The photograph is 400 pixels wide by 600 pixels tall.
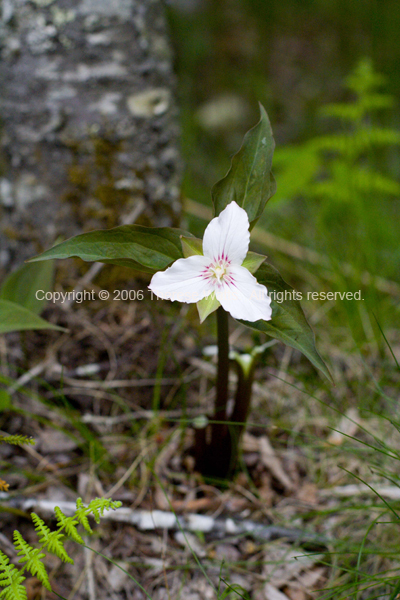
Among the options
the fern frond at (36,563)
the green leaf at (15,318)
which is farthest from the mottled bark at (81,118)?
the fern frond at (36,563)

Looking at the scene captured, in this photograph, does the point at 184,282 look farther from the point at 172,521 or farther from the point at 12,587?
the point at 172,521

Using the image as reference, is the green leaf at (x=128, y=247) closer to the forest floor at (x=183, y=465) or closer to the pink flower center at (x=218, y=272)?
the pink flower center at (x=218, y=272)

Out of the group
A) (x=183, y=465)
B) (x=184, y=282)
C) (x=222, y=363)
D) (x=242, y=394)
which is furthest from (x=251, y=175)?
(x=183, y=465)

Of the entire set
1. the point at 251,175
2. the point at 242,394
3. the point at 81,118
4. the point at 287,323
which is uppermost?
the point at 81,118

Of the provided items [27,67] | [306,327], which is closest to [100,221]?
[27,67]

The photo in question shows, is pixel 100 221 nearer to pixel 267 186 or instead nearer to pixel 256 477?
pixel 267 186

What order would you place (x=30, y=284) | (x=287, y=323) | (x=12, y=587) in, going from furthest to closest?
(x=30, y=284)
(x=287, y=323)
(x=12, y=587)
